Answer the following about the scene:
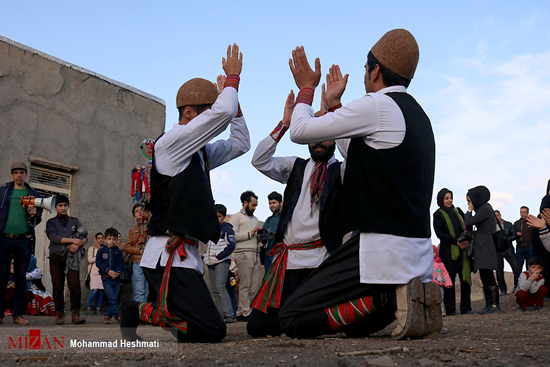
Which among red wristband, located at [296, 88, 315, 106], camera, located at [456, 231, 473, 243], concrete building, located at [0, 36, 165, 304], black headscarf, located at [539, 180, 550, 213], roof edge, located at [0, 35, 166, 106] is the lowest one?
camera, located at [456, 231, 473, 243]

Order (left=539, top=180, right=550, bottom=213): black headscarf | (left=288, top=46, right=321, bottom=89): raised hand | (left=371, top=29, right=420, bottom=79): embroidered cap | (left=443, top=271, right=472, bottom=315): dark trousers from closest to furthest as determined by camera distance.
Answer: (left=371, top=29, right=420, bottom=79): embroidered cap → (left=288, top=46, right=321, bottom=89): raised hand → (left=539, top=180, right=550, bottom=213): black headscarf → (left=443, top=271, right=472, bottom=315): dark trousers

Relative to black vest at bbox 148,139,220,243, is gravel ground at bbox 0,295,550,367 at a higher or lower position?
lower

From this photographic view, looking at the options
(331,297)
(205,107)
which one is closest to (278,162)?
(205,107)

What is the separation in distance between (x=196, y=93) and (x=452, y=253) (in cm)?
565

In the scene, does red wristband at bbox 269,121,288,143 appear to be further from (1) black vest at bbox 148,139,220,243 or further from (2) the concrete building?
(2) the concrete building

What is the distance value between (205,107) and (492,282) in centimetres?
598

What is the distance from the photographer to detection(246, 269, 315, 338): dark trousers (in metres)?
4.43

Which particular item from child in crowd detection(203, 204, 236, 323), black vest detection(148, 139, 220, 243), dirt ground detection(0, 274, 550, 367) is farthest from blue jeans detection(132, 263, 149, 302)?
dirt ground detection(0, 274, 550, 367)

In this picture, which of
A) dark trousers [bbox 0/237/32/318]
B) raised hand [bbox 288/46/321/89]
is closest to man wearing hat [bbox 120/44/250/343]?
raised hand [bbox 288/46/321/89]

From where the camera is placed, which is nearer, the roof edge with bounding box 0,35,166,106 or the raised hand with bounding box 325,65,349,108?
the raised hand with bounding box 325,65,349,108

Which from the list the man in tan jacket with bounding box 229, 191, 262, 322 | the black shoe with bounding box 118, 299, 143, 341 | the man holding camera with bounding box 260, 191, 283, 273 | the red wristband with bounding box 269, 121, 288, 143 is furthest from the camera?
the man in tan jacket with bounding box 229, 191, 262, 322

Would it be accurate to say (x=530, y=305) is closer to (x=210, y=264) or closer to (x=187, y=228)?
(x=210, y=264)

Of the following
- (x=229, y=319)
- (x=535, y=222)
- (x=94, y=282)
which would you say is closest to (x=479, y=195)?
(x=535, y=222)

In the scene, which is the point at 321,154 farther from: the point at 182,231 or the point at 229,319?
the point at 229,319
